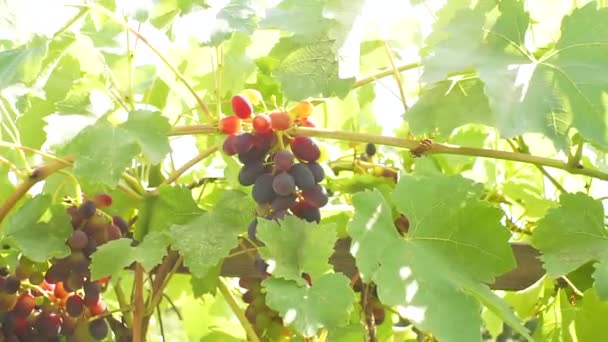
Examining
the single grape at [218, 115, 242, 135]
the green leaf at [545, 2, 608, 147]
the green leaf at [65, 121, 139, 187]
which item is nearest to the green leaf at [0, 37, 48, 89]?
the green leaf at [65, 121, 139, 187]

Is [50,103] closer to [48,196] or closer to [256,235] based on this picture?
[48,196]

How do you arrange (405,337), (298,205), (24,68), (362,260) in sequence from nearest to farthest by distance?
1. (362,260)
2. (298,205)
3. (24,68)
4. (405,337)

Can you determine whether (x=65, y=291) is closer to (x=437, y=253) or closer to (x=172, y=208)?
(x=172, y=208)

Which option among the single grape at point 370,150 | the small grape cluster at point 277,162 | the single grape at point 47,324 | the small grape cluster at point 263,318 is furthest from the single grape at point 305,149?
the single grape at point 47,324

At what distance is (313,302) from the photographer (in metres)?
1.04

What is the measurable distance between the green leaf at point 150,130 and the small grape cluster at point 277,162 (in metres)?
0.07

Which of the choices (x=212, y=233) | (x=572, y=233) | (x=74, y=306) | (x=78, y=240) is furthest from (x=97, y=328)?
(x=572, y=233)

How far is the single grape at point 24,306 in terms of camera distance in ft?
4.52

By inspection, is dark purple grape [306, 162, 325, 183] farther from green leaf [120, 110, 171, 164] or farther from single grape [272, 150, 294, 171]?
green leaf [120, 110, 171, 164]

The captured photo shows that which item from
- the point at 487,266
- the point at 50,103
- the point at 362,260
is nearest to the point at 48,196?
the point at 50,103

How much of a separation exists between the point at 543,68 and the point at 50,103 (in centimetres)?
71

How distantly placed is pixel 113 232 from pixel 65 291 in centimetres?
14

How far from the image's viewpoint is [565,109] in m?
1.11

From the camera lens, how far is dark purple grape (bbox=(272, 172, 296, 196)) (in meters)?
1.15
